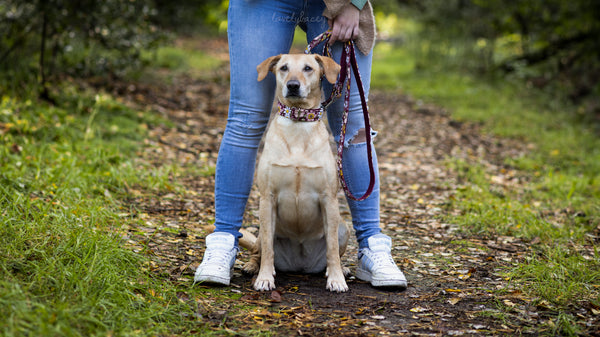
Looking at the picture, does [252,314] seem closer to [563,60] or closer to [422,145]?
[422,145]

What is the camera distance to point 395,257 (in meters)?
3.65

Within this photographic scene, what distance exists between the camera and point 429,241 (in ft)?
13.3

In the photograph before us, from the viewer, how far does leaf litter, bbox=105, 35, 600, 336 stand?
8.43 feet

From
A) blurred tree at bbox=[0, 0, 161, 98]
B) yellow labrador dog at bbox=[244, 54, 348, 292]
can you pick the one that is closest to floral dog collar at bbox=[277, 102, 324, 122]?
yellow labrador dog at bbox=[244, 54, 348, 292]

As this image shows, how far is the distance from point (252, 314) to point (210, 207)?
2.10 metres

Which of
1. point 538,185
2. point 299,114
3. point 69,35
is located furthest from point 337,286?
point 69,35

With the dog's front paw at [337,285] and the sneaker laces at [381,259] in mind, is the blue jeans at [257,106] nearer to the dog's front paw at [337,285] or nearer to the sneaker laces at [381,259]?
the sneaker laces at [381,259]

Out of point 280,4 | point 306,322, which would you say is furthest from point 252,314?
point 280,4

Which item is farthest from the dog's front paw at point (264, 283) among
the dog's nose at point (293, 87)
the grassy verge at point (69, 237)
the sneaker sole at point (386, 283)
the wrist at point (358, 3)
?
the wrist at point (358, 3)

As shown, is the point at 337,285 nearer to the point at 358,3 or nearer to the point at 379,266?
the point at 379,266

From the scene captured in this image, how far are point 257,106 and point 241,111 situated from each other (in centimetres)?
9

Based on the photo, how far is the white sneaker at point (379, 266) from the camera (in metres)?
2.98

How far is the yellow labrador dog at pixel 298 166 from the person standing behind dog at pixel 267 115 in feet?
0.40

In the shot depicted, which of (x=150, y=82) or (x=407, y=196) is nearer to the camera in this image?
(x=407, y=196)
